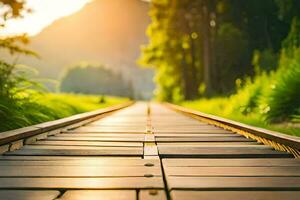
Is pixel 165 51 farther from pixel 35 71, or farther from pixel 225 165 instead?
pixel 225 165

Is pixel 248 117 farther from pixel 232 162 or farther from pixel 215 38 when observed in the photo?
pixel 215 38

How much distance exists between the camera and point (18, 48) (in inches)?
275

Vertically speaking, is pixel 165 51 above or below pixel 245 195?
above

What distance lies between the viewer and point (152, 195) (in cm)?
241

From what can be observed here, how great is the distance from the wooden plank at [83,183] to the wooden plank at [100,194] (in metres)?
0.11

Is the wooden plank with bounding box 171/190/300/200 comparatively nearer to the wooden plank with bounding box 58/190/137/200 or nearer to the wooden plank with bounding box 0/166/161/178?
the wooden plank with bounding box 58/190/137/200

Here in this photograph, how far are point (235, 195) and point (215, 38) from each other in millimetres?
31128

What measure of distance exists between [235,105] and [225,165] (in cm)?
1063

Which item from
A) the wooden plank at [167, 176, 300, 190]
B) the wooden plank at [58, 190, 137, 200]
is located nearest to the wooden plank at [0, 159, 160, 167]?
the wooden plank at [167, 176, 300, 190]

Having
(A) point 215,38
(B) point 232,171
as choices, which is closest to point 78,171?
(B) point 232,171

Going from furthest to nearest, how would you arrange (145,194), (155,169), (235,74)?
(235,74) → (155,169) → (145,194)

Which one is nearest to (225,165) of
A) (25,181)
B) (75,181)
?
(75,181)

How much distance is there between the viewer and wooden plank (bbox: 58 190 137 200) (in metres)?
2.38

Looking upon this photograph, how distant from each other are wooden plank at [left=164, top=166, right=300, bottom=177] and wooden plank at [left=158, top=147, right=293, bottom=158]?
2.35 feet
